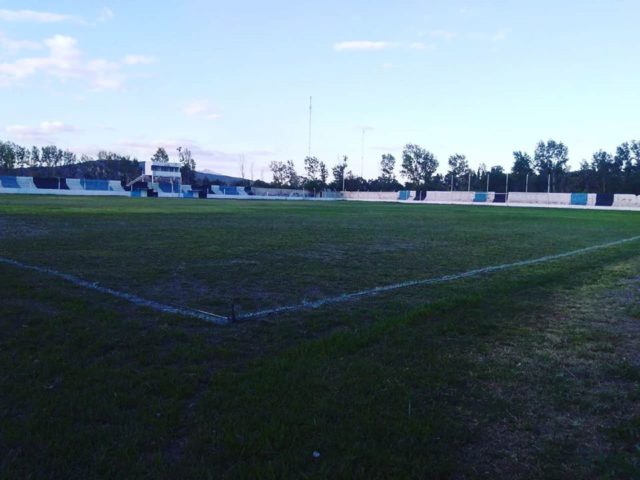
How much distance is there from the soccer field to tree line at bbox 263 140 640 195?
94674 millimetres

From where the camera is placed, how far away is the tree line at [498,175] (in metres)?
98.9

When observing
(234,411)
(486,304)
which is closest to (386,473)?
(234,411)

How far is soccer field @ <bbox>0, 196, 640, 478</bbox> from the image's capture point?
3.01 m

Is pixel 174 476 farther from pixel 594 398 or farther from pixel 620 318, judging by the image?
pixel 620 318

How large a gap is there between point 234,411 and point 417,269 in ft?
24.0

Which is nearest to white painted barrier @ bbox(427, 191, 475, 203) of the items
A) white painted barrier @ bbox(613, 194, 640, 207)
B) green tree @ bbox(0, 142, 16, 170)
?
white painted barrier @ bbox(613, 194, 640, 207)

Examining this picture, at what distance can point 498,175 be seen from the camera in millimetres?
109750

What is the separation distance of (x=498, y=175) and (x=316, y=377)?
11396 centimetres

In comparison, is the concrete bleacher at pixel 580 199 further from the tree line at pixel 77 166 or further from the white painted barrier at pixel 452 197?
the tree line at pixel 77 166

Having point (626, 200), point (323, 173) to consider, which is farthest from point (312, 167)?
point (626, 200)

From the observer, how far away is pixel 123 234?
15.6 metres

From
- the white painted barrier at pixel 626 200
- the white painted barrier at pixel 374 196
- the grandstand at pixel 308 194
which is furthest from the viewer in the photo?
the white painted barrier at pixel 374 196

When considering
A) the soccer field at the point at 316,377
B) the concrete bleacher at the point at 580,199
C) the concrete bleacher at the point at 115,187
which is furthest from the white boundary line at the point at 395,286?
the concrete bleacher at the point at 115,187

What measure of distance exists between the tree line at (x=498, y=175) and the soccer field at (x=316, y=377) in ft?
311
